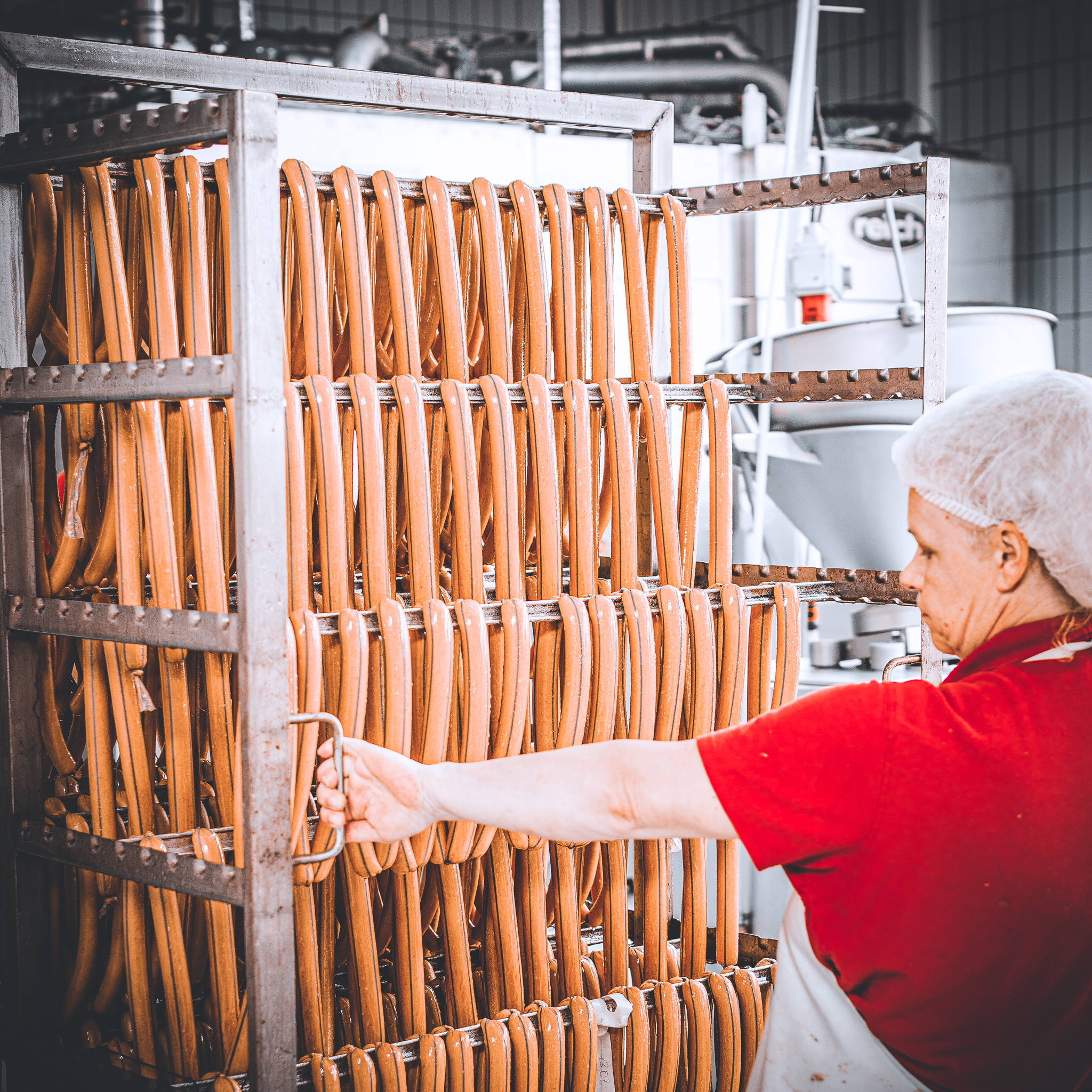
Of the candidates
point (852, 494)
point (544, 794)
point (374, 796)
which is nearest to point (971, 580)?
point (544, 794)

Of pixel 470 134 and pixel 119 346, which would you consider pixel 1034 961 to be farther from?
pixel 470 134

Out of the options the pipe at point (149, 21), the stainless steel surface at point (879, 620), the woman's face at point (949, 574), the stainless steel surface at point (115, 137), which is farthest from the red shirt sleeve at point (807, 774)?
the pipe at point (149, 21)

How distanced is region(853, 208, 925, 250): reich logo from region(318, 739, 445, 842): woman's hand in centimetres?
536

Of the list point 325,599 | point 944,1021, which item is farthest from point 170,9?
point 944,1021

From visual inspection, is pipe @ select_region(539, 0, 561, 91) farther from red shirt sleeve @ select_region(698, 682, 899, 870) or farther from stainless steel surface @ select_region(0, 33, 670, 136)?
Result: red shirt sleeve @ select_region(698, 682, 899, 870)

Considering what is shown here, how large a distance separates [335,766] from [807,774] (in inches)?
28.0

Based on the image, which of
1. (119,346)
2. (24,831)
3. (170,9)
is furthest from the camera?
(170,9)

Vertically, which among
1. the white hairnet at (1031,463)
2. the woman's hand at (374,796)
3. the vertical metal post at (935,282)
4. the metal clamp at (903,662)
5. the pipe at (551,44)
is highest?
the pipe at (551,44)

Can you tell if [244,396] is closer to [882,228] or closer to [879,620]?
[879,620]

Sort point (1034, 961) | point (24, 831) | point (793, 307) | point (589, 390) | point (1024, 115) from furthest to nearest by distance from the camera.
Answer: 1. point (1024, 115)
2. point (793, 307)
3. point (589, 390)
4. point (24, 831)
5. point (1034, 961)

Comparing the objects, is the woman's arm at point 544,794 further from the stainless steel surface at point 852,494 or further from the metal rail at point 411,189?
the stainless steel surface at point 852,494

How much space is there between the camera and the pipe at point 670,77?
246 inches

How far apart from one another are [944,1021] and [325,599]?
3.42 feet

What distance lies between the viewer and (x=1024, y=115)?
725 centimetres
